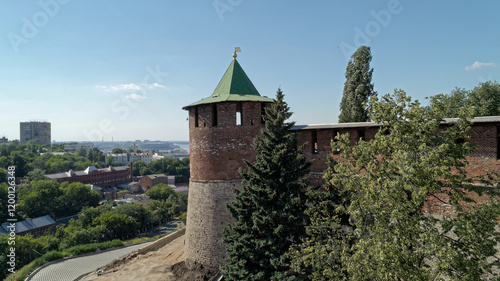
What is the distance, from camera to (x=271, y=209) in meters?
8.48

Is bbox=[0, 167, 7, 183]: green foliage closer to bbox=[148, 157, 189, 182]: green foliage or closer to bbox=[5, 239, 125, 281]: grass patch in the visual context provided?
bbox=[5, 239, 125, 281]: grass patch

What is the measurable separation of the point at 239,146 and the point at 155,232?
36.5m

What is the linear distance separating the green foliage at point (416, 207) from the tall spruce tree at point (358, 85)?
10817mm

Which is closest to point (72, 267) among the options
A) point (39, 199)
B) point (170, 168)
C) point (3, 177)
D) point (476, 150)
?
point (476, 150)

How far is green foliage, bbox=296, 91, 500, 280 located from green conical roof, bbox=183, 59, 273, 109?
19.5ft

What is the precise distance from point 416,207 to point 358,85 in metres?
12.7

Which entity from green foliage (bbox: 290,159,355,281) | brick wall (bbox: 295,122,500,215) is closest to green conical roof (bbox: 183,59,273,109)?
brick wall (bbox: 295,122,500,215)

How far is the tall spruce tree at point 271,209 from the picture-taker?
8.25 metres

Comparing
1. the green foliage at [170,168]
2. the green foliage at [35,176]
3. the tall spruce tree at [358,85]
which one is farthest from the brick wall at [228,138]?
the green foliage at [170,168]

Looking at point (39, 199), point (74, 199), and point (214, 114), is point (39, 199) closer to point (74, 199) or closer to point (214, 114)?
point (74, 199)

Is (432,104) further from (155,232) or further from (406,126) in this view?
(155,232)

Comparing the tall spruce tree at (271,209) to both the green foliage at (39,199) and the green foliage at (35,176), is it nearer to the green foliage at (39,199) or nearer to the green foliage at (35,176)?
the green foliage at (39,199)

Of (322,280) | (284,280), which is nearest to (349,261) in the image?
(322,280)

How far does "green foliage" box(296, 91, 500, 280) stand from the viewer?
475 centimetres
